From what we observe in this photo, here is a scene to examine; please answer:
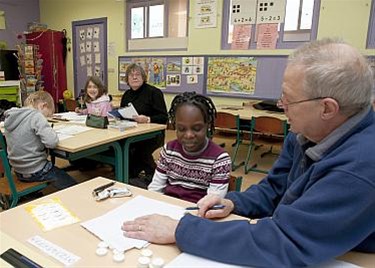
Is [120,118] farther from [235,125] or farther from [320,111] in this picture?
[320,111]

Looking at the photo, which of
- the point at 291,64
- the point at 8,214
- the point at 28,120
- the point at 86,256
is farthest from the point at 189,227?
the point at 28,120

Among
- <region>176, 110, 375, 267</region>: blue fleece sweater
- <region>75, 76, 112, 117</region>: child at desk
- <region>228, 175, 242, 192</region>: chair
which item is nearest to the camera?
<region>176, 110, 375, 267</region>: blue fleece sweater

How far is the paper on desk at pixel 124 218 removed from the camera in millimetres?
878

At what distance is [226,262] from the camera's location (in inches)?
30.5

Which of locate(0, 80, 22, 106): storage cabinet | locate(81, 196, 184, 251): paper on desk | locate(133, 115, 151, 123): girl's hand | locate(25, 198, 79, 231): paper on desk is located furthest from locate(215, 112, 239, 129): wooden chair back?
locate(0, 80, 22, 106): storage cabinet

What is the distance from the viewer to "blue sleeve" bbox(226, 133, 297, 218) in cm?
111

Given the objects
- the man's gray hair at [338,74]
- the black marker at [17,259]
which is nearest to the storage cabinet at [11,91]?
the black marker at [17,259]

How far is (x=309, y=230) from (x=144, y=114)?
278 cm

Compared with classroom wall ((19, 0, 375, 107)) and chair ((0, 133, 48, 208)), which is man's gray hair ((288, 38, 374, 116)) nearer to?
classroom wall ((19, 0, 375, 107))

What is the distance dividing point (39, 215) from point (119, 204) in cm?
26

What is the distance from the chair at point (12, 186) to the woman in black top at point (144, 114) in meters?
1.06

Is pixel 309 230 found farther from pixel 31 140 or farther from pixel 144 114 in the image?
pixel 144 114

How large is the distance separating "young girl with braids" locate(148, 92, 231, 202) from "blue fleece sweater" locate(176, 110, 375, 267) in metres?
0.62

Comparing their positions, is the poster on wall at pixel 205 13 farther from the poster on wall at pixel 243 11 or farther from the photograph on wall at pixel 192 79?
the photograph on wall at pixel 192 79
